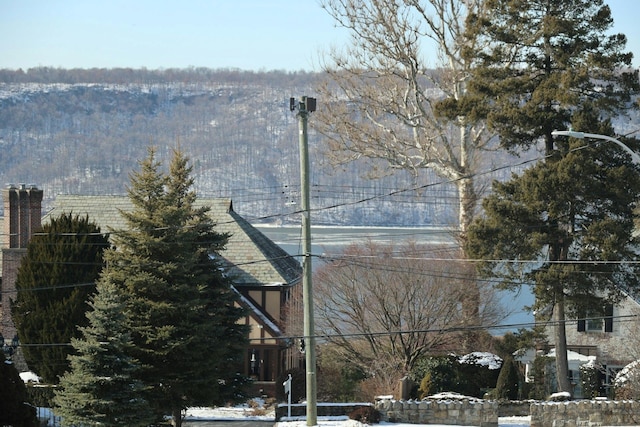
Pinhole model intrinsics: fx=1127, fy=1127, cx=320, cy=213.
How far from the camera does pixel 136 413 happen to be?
1196 inches

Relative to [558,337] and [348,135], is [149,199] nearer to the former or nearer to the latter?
[558,337]

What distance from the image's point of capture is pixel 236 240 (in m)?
49.9

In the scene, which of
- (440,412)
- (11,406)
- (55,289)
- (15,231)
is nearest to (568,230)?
(440,412)

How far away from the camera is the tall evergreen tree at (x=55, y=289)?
3897 centimetres

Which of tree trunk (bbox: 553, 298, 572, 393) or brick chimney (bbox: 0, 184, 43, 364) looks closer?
tree trunk (bbox: 553, 298, 572, 393)

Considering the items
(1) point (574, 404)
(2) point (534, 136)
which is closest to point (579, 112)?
(2) point (534, 136)

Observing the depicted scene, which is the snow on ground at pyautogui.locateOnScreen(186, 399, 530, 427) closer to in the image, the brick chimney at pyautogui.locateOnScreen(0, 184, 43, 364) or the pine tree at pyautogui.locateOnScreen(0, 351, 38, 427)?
the pine tree at pyautogui.locateOnScreen(0, 351, 38, 427)

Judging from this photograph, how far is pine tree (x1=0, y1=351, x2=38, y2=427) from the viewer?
A: 82.0ft

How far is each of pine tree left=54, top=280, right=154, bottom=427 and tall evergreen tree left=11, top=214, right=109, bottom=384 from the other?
8032 mm

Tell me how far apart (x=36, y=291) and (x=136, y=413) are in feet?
36.6

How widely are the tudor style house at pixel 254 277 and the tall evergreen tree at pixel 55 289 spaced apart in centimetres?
491

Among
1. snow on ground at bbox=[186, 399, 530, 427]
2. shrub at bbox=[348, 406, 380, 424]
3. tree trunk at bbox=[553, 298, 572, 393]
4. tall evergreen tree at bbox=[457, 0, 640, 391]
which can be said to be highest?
tall evergreen tree at bbox=[457, 0, 640, 391]

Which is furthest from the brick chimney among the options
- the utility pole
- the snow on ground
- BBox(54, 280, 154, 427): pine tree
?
the utility pole

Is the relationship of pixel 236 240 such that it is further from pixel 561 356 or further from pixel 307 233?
pixel 307 233
